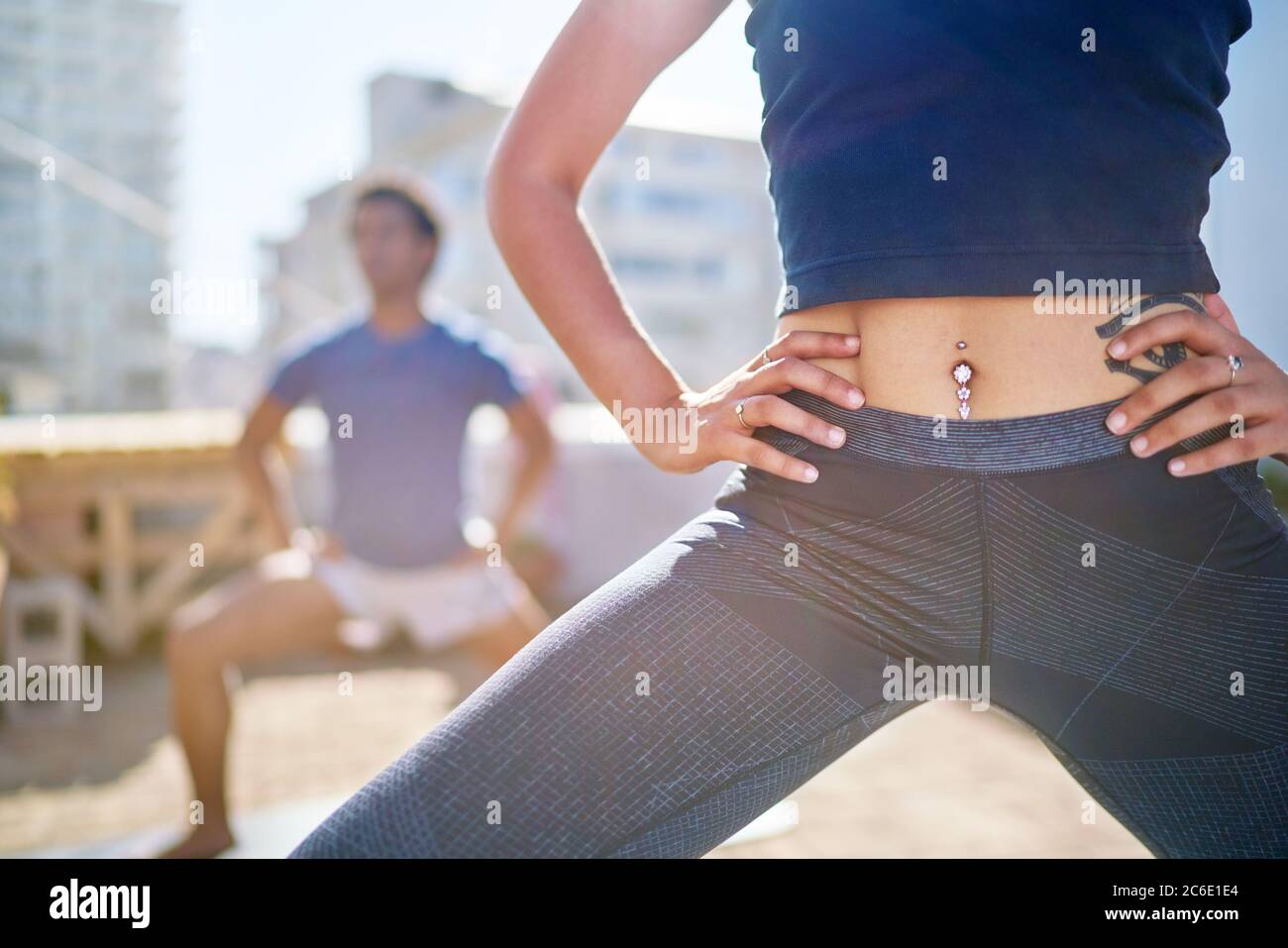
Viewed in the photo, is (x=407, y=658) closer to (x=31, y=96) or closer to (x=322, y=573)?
(x=322, y=573)

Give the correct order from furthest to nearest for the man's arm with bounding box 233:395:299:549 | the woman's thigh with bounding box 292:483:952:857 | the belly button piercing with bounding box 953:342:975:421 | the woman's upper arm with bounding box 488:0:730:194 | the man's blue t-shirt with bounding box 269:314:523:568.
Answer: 1. the man's arm with bounding box 233:395:299:549
2. the man's blue t-shirt with bounding box 269:314:523:568
3. the woman's upper arm with bounding box 488:0:730:194
4. the belly button piercing with bounding box 953:342:975:421
5. the woman's thigh with bounding box 292:483:952:857

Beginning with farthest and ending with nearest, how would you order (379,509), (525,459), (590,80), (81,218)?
(81,218) → (525,459) → (379,509) → (590,80)

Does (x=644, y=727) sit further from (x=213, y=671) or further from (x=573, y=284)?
(x=213, y=671)

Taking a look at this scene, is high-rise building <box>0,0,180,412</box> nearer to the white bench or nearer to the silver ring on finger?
the white bench

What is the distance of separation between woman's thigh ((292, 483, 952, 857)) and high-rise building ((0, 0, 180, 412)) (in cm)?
652

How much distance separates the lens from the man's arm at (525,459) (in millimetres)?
3885

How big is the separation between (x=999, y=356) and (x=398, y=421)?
292 centimetres

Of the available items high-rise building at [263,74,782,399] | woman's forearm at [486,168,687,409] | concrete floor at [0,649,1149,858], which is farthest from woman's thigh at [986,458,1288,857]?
high-rise building at [263,74,782,399]

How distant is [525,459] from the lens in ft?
13.4

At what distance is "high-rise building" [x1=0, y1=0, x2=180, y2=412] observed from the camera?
15359mm

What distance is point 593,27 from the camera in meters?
1.12

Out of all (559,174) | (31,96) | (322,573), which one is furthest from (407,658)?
(31,96)

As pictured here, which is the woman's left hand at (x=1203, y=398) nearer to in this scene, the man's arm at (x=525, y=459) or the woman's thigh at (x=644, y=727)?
the woman's thigh at (x=644, y=727)

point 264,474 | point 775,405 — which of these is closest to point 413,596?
point 264,474
